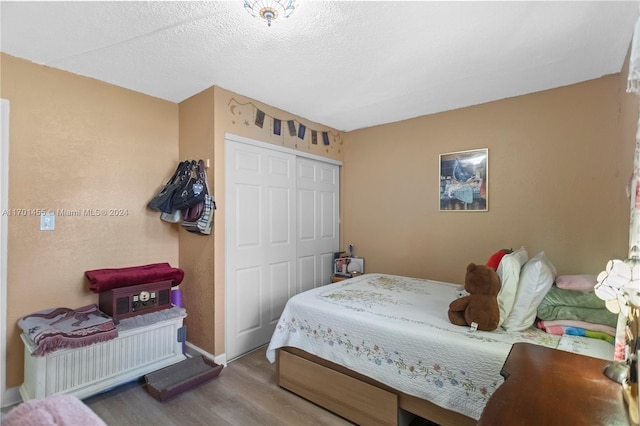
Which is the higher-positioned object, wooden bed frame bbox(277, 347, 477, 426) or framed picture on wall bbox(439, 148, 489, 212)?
framed picture on wall bbox(439, 148, 489, 212)

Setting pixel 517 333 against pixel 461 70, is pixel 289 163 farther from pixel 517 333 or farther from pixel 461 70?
pixel 517 333

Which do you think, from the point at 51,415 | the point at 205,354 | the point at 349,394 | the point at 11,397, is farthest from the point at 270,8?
the point at 11,397

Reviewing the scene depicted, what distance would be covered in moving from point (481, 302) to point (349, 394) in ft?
3.31

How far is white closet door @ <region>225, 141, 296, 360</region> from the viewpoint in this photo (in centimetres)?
283

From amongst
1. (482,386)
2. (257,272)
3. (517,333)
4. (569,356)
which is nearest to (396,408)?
(482,386)

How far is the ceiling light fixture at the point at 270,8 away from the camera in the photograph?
1.54 m

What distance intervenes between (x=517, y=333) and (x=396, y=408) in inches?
32.0

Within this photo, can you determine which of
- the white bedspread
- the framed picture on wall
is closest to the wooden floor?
the white bedspread

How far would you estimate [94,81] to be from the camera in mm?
2551

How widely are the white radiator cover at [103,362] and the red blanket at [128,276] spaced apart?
349 mm

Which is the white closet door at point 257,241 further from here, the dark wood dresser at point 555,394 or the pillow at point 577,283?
the pillow at point 577,283

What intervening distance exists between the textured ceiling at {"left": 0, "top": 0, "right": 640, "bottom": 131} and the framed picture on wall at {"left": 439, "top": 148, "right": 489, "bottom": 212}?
565 millimetres

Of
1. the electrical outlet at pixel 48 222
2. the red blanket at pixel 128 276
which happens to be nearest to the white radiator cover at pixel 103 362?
the red blanket at pixel 128 276

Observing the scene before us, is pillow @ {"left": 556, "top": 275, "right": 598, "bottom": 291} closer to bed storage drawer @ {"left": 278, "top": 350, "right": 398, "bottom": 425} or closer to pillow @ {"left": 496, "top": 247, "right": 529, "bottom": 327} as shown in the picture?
pillow @ {"left": 496, "top": 247, "right": 529, "bottom": 327}
